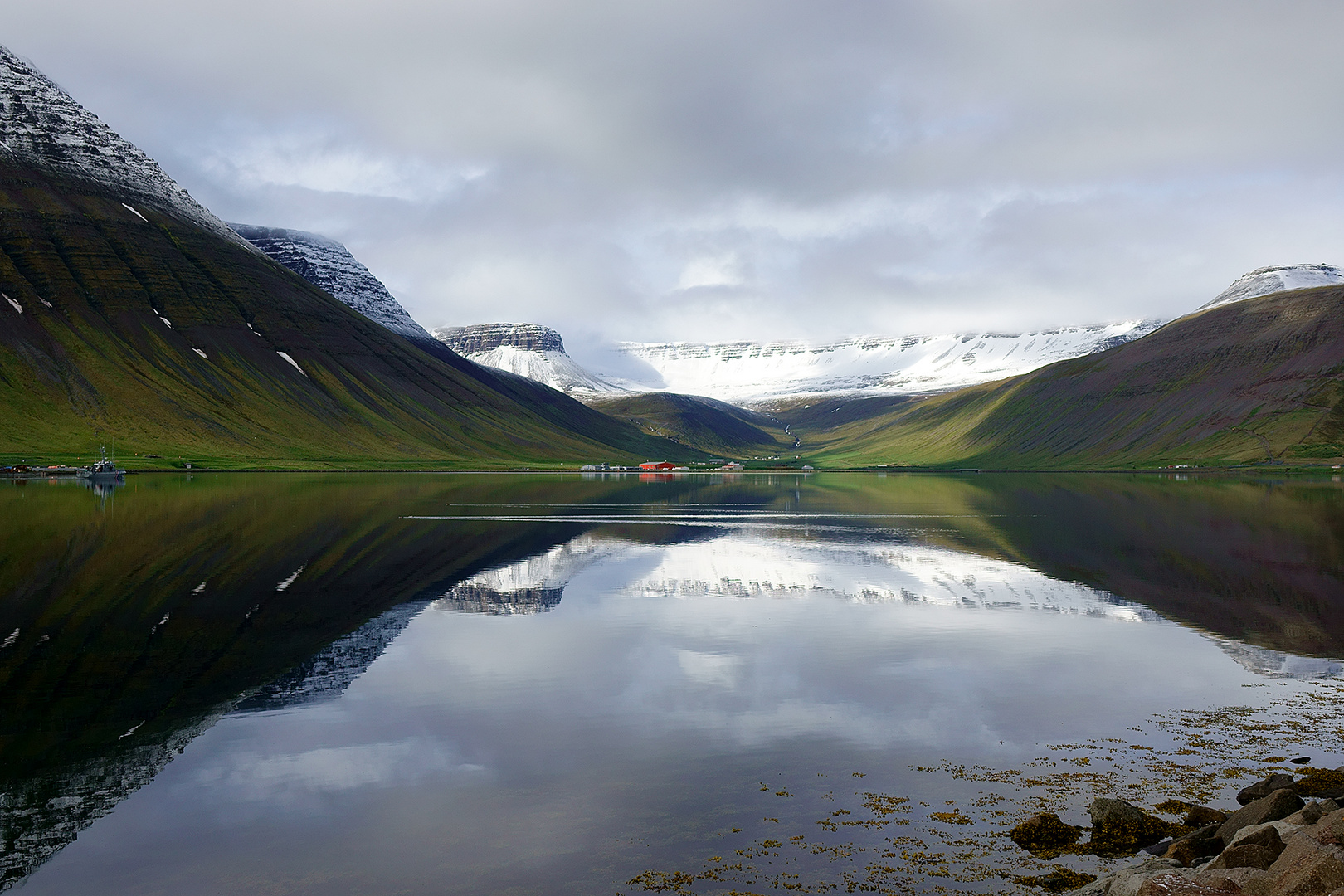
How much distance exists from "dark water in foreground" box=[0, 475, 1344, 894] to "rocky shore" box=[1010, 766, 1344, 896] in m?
1.18

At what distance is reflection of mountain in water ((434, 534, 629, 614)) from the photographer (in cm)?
4156

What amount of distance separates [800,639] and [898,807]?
1622 cm

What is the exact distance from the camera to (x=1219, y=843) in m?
15.7

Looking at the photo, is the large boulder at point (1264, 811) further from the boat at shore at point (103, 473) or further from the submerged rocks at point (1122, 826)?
the boat at shore at point (103, 473)

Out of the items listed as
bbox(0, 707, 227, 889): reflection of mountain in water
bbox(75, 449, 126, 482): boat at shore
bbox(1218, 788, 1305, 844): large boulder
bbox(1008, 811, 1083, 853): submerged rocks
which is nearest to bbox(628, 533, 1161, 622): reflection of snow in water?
bbox(1218, 788, 1305, 844): large boulder

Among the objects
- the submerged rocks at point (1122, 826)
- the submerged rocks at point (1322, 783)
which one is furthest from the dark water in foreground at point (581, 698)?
the submerged rocks at point (1122, 826)

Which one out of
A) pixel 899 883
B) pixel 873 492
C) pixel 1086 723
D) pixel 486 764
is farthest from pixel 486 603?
pixel 873 492

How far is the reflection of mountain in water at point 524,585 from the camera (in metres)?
41.6

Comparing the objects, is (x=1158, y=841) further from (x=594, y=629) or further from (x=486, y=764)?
(x=594, y=629)

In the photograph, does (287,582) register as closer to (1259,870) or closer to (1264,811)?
(1264,811)

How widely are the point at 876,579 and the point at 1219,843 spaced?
3463cm

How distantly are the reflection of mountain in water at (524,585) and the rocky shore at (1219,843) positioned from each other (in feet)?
88.2

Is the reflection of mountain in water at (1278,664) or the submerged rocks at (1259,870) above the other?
the submerged rocks at (1259,870)

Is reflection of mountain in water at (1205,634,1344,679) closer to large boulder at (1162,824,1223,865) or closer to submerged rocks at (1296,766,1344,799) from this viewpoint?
submerged rocks at (1296,766,1344,799)
